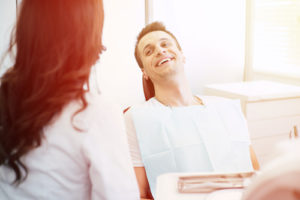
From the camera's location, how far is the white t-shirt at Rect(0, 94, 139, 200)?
0.74 meters

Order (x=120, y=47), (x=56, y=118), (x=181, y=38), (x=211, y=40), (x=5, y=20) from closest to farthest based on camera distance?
(x=56, y=118)
(x=5, y=20)
(x=120, y=47)
(x=181, y=38)
(x=211, y=40)

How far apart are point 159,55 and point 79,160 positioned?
91cm

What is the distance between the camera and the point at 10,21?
1.89m

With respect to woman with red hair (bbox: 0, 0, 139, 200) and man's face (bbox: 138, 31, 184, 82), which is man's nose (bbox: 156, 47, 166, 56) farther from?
woman with red hair (bbox: 0, 0, 139, 200)

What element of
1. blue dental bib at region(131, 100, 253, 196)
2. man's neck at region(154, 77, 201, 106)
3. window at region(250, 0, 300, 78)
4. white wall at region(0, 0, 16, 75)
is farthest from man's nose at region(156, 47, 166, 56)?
window at region(250, 0, 300, 78)

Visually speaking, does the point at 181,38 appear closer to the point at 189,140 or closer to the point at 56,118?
the point at 189,140

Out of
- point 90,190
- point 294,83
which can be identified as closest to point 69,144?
point 90,190

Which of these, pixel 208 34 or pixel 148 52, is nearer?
pixel 148 52

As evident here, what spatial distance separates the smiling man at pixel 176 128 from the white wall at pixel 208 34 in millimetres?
650

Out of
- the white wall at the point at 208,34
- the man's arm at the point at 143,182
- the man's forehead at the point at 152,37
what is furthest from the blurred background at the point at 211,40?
the man's arm at the point at 143,182

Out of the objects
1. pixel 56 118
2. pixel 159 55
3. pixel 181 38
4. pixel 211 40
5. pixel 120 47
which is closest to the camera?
pixel 56 118

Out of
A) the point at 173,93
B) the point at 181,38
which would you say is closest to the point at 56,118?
the point at 173,93

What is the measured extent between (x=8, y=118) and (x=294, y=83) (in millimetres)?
1953

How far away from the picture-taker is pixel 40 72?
77 centimetres
